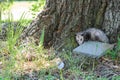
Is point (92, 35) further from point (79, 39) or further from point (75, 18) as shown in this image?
point (75, 18)

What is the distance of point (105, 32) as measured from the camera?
381 centimetres

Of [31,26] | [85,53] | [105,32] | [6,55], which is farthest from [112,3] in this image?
[6,55]

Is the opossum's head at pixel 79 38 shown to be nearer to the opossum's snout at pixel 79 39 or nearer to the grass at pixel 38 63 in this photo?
the opossum's snout at pixel 79 39

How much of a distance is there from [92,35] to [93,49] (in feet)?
0.84

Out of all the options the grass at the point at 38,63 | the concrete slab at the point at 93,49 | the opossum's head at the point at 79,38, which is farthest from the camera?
the opossum's head at the point at 79,38

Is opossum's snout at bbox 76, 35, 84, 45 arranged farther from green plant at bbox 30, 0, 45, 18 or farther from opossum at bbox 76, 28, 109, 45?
green plant at bbox 30, 0, 45, 18

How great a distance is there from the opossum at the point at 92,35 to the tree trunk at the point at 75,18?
0.08 meters

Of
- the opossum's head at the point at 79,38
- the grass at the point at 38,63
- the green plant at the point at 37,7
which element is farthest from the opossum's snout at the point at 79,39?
the green plant at the point at 37,7

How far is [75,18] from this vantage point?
377 cm

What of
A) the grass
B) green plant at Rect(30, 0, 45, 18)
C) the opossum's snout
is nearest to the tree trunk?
the opossum's snout

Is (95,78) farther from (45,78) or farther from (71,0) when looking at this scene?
(71,0)

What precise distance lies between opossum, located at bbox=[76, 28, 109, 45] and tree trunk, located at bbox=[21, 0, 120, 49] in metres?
0.08

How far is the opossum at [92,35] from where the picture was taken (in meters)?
3.68

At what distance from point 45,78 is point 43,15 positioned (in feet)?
3.50
